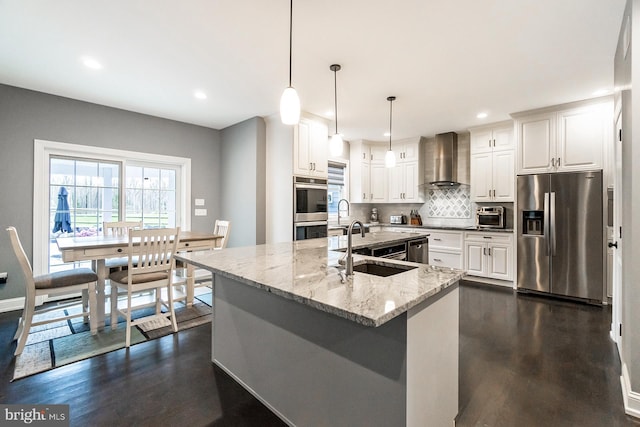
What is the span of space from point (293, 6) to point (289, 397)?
253cm

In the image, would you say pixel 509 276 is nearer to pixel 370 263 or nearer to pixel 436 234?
pixel 436 234

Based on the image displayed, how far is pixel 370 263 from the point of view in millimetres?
1949

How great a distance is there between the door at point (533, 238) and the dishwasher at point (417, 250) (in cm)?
160

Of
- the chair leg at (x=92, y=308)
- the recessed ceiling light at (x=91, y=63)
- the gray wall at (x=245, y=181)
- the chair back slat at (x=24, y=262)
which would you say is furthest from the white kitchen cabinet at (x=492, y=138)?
the chair back slat at (x=24, y=262)

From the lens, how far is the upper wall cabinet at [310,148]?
13.7ft

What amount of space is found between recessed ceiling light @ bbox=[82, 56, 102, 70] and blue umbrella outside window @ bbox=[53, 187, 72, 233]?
71.6 inches

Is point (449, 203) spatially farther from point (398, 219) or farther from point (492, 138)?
point (492, 138)

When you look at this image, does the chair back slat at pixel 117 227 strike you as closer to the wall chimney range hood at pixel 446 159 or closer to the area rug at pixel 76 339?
the area rug at pixel 76 339

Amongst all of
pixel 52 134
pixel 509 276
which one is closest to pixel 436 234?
pixel 509 276

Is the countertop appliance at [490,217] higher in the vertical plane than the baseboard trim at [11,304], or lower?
higher

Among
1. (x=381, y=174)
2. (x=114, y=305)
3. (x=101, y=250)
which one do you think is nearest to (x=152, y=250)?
(x=101, y=250)

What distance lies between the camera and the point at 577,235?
366cm

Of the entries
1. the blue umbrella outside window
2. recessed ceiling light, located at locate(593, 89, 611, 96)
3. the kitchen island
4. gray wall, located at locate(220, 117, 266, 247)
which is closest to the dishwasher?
the kitchen island

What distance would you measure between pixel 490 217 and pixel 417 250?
2.03 meters
